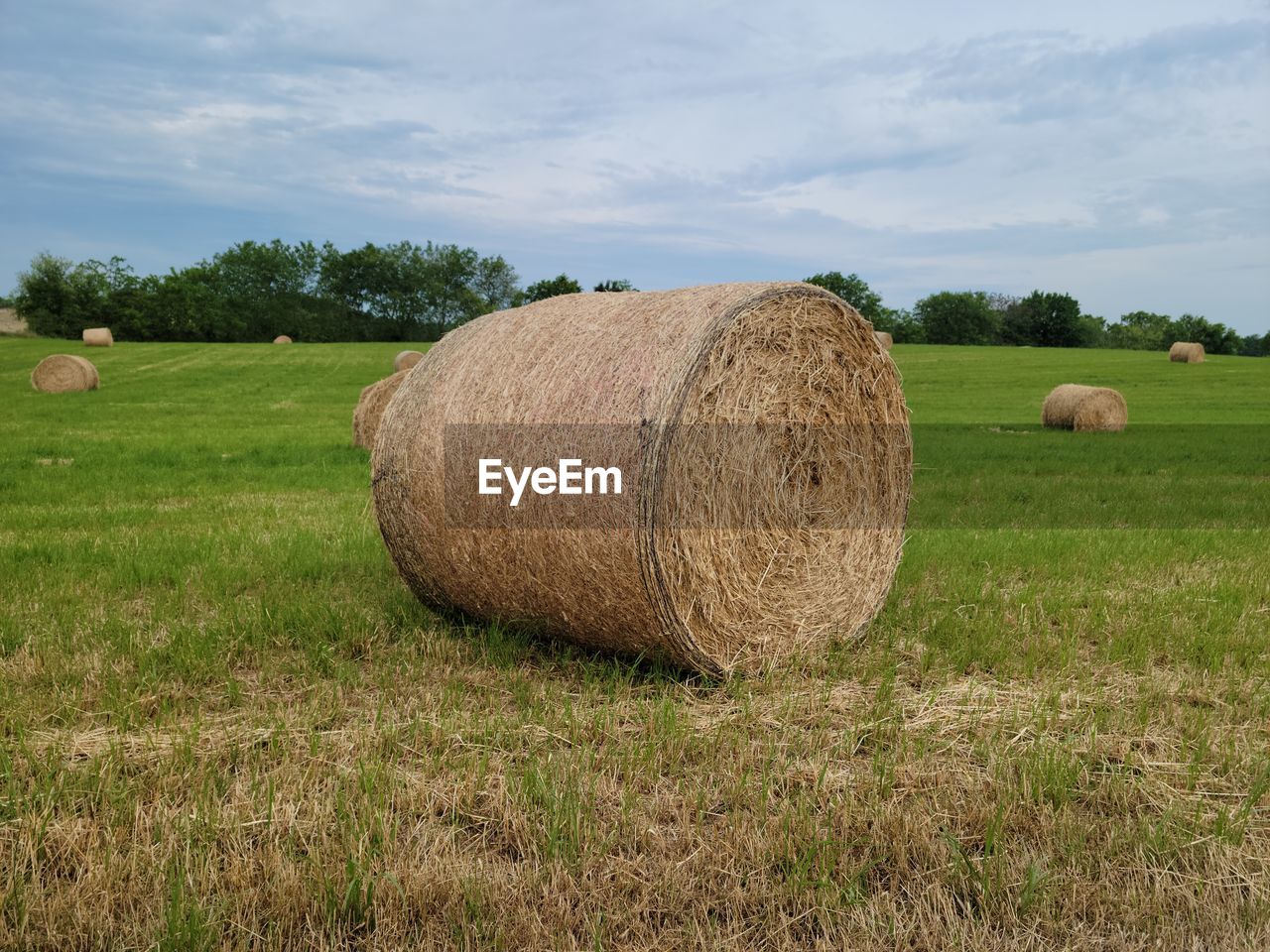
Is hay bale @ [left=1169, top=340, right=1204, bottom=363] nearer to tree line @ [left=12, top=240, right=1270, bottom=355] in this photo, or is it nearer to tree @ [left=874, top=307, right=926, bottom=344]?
tree line @ [left=12, top=240, right=1270, bottom=355]

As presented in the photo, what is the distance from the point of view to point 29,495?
443 inches

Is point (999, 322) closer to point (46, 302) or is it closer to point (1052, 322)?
point (1052, 322)

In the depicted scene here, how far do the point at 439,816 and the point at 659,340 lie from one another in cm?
253

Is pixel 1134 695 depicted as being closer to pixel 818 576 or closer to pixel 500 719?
pixel 818 576

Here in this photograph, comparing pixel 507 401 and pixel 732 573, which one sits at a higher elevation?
pixel 507 401

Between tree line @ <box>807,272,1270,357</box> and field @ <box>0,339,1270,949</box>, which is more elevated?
tree line @ <box>807,272,1270,357</box>

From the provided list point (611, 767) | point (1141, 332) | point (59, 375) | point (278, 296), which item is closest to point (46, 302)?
point (278, 296)

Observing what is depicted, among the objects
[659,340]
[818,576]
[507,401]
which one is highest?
[659,340]

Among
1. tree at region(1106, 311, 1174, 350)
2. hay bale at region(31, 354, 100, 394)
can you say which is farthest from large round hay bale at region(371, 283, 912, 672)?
tree at region(1106, 311, 1174, 350)

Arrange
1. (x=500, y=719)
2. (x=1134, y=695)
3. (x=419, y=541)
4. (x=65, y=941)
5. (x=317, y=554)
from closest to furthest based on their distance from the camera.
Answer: (x=65, y=941)
(x=500, y=719)
(x=1134, y=695)
(x=419, y=541)
(x=317, y=554)

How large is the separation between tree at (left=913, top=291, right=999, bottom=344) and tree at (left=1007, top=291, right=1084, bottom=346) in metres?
2.61

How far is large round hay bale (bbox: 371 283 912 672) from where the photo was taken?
492 cm

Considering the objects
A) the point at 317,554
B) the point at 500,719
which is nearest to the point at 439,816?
the point at 500,719

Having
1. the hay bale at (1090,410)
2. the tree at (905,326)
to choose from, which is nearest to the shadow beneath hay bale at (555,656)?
the hay bale at (1090,410)
